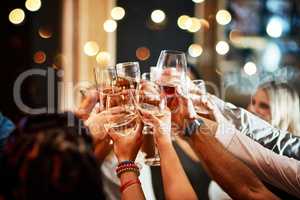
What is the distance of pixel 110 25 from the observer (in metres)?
1.96

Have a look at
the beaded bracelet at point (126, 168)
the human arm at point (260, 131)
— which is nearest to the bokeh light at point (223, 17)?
the human arm at point (260, 131)

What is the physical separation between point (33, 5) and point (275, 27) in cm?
108

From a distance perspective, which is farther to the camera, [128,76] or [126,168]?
[128,76]

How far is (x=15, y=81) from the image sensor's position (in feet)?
6.16

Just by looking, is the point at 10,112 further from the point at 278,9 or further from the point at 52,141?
the point at 278,9

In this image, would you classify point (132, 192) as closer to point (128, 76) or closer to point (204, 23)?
point (128, 76)

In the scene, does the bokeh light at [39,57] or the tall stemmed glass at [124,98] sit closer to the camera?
the tall stemmed glass at [124,98]

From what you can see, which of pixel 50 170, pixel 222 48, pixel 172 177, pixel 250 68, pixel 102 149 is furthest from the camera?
pixel 250 68

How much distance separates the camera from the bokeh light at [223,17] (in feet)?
7.12

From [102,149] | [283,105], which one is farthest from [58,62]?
[283,105]

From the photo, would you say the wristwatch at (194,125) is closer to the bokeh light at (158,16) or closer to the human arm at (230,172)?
the human arm at (230,172)

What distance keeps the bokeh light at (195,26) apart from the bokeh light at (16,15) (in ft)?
2.04

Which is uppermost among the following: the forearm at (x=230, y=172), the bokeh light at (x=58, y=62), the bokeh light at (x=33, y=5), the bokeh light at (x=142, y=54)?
the bokeh light at (x=33, y=5)

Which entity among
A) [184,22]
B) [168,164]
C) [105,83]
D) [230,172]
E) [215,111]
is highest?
[184,22]
